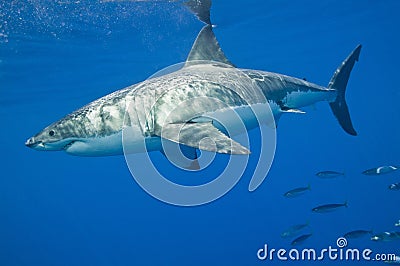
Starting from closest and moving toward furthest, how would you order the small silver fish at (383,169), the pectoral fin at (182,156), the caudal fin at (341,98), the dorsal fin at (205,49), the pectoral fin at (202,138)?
the pectoral fin at (202,138) < the pectoral fin at (182,156) < the dorsal fin at (205,49) < the caudal fin at (341,98) < the small silver fish at (383,169)

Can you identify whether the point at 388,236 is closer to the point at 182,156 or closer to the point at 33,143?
the point at 182,156

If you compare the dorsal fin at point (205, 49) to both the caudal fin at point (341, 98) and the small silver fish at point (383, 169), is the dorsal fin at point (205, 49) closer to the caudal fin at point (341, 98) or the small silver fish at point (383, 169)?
the caudal fin at point (341, 98)

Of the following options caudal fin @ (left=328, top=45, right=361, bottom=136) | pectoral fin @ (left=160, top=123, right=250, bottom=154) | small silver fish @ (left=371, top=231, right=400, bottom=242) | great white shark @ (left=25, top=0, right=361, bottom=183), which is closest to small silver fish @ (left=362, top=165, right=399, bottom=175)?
small silver fish @ (left=371, top=231, right=400, bottom=242)

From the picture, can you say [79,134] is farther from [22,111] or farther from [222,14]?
[22,111]

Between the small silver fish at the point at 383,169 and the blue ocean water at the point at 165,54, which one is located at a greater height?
the blue ocean water at the point at 165,54

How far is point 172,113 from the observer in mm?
4172

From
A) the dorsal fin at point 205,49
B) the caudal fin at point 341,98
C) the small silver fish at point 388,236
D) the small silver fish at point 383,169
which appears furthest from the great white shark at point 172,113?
the small silver fish at point 383,169

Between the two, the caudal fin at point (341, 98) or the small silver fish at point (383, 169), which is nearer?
the caudal fin at point (341, 98)

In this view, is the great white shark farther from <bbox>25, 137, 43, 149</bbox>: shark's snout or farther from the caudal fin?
the caudal fin

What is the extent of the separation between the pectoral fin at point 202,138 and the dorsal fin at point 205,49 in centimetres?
294

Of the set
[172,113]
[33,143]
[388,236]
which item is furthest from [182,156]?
[388,236]

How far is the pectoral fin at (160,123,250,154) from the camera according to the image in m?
3.22

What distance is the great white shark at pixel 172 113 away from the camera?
12.5ft

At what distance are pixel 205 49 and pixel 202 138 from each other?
3522 millimetres
